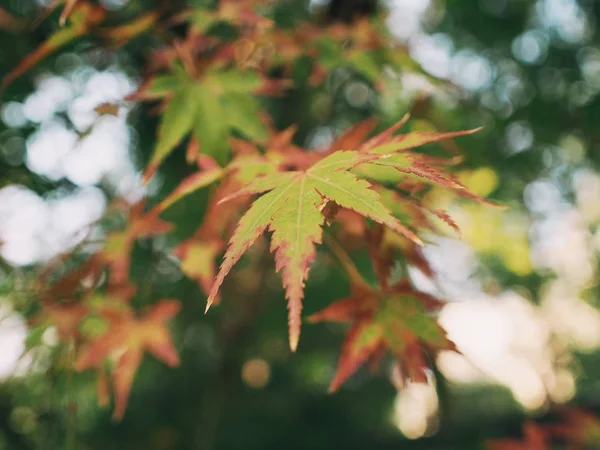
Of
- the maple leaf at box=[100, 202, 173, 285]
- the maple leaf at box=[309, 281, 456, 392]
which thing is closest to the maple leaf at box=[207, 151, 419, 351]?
the maple leaf at box=[309, 281, 456, 392]

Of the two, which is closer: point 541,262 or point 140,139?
point 140,139

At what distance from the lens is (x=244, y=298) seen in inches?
113

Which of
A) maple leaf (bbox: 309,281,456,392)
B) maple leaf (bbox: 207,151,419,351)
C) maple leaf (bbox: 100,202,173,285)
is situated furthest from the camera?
maple leaf (bbox: 100,202,173,285)

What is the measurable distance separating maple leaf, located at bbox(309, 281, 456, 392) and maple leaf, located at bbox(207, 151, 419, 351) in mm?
241

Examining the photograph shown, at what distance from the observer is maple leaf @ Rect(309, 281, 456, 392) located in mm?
655

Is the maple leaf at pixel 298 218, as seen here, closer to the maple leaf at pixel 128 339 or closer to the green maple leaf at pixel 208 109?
the green maple leaf at pixel 208 109

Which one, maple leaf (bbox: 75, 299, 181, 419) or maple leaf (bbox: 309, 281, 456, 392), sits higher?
maple leaf (bbox: 309, 281, 456, 392)

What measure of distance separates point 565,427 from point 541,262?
270cm

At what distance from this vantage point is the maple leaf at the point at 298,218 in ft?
1.38

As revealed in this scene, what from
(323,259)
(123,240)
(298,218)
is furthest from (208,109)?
(323,259)

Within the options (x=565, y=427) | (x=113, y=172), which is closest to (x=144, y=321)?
(x=565, y=427)

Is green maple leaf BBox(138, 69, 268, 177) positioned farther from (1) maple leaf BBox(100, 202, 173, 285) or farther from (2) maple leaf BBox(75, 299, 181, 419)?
(2) maple leaf BBox(75, 299, 181, 419)

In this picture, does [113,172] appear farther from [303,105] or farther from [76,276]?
[76,276]

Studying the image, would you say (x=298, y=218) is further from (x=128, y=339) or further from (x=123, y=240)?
(x=128, y=339)
